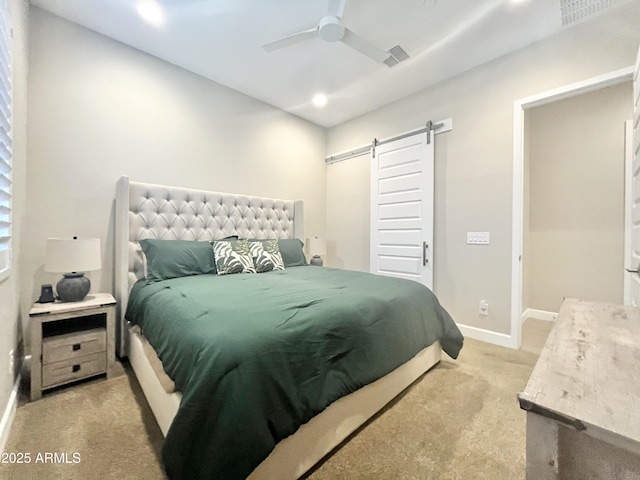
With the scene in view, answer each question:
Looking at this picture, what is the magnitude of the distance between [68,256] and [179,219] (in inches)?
40.3

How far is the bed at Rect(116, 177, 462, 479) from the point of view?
3.24ft

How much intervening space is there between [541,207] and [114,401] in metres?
5.17

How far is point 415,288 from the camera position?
2139 mm

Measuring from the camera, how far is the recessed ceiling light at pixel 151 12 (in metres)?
2.18

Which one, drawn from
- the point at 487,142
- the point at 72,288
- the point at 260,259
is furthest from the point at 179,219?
the point at 487,142

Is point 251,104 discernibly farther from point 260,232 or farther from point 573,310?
point 573,310

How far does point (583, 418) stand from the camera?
1.58 feet

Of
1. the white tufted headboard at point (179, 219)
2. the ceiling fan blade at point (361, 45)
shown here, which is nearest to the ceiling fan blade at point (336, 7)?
the ceiling fan blade at point (361, 45)

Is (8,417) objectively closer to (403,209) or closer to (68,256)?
(68,256)

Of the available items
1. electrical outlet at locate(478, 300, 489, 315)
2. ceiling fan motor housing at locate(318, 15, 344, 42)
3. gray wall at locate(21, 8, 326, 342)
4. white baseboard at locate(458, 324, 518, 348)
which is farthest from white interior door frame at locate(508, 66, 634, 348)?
gray wall at locate(21, 8, 326, 342)

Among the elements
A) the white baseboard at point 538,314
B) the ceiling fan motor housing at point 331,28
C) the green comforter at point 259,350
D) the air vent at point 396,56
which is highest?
the air vent at point 396,56

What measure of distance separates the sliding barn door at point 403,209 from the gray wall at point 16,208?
3437 mm

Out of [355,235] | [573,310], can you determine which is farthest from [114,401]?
[355,235]

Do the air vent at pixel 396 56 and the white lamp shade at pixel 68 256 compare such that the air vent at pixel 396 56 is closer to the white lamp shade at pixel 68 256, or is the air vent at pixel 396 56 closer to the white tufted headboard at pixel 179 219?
the white tufted headboard at pixel 179 219
